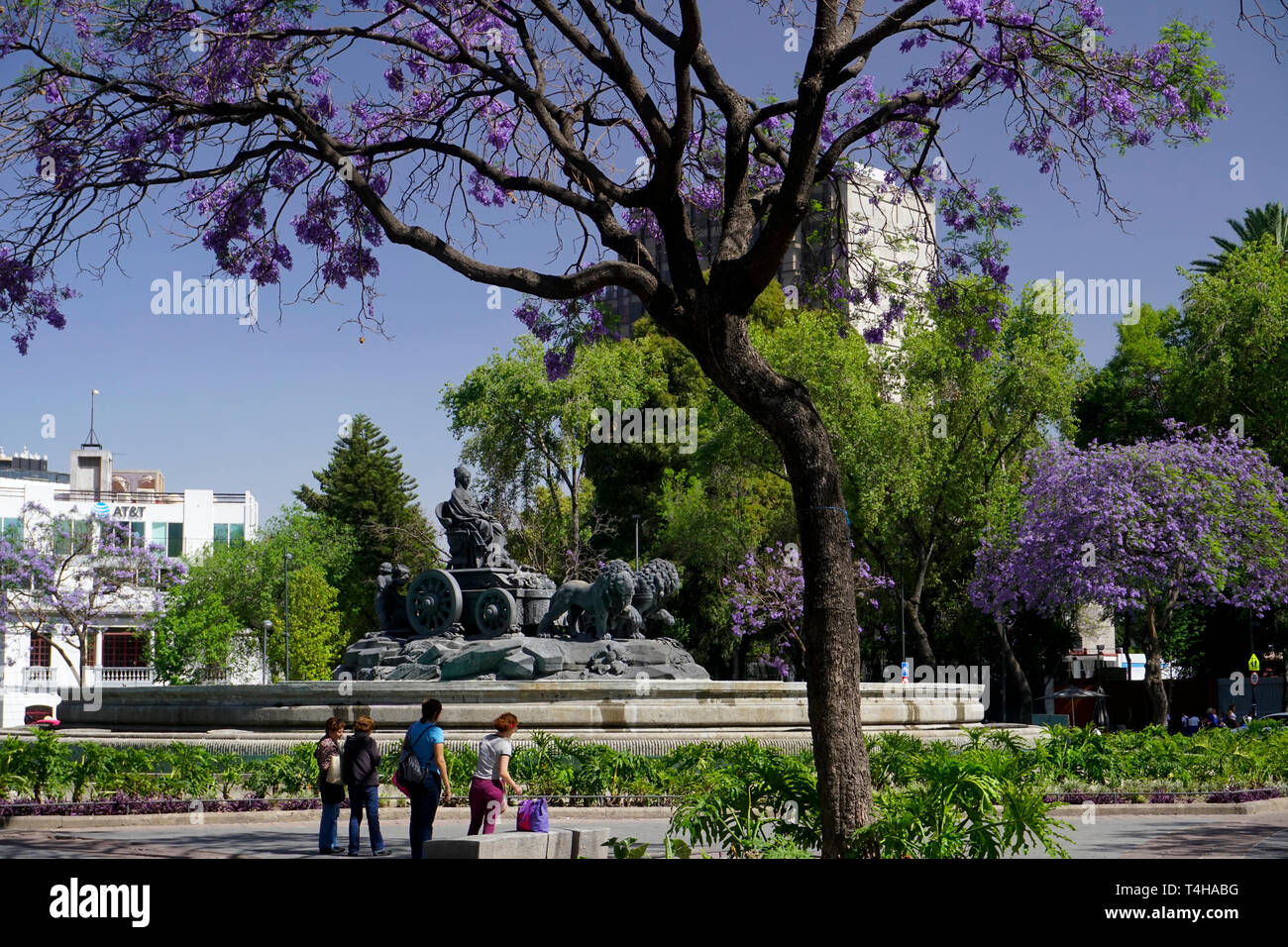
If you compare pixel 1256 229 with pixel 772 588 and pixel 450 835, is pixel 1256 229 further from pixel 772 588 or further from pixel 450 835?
pixel 450 835

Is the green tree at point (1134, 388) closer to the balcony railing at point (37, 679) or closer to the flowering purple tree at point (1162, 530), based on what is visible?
the flowering purple tree at point (1162, 530)

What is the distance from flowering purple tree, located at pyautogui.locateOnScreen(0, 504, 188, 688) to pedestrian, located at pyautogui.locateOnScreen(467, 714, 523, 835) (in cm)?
4001

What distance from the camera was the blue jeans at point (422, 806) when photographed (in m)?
10.5

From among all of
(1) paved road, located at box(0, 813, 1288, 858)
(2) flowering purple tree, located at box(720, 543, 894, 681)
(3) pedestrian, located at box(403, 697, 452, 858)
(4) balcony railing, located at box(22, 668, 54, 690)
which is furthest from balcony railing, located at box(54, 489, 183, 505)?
(3) pedestrian, located at box(403, 697, 452, 858)

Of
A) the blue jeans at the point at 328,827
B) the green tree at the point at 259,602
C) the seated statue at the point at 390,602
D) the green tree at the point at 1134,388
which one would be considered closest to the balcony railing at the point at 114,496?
the green tree at the point at 259,602

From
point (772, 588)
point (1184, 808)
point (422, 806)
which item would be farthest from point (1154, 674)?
point (422, 806)

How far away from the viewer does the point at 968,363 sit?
37.2 metres

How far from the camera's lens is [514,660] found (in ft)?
62.0

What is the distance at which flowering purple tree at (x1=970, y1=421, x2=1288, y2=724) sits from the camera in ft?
99.7

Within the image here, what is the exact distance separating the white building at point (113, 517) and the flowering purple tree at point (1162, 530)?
3320cm

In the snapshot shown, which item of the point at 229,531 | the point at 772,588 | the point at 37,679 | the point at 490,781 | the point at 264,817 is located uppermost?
the point at 229,531

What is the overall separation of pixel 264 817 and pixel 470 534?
792 centimetres

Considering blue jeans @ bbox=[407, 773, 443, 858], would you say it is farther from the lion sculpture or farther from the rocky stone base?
the lion sculpture

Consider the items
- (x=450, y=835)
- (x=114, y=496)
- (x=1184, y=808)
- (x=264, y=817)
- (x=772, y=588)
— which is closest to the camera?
(x=450, y=835)
